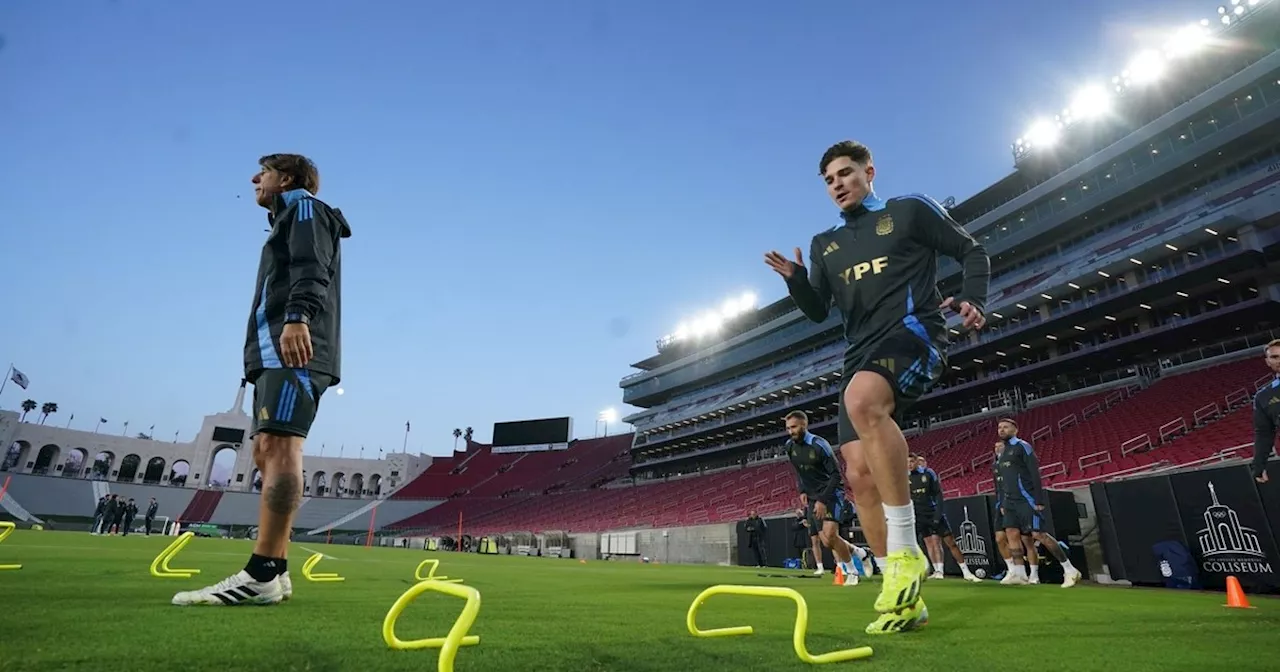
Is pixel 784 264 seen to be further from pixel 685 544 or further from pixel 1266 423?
pixel 685 544

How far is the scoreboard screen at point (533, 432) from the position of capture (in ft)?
180

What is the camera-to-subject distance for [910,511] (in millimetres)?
2891

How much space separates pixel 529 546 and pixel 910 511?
130 feet

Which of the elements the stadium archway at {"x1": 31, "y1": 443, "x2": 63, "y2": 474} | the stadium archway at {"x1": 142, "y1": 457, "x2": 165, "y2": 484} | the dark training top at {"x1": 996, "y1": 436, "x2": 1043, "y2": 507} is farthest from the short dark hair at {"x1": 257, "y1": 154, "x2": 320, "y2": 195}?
the stadium archway at {"x1": 142, "y1": 457, "x2": 165, "y2": 484}

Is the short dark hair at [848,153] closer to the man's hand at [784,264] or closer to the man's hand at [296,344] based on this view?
the man's hand at [784,264]

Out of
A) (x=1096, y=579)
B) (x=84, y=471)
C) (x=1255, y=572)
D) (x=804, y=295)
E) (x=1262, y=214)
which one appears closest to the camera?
(x=804, y=295)

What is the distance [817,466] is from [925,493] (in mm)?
3211

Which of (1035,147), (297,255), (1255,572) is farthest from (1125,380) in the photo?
(297,255)

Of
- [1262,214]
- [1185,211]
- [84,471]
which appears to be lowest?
[84,471]

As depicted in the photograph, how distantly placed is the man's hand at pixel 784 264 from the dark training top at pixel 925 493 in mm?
7272

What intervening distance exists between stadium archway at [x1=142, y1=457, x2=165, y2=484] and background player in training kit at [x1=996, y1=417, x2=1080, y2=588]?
77151mm

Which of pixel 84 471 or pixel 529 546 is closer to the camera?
pixel 529 546

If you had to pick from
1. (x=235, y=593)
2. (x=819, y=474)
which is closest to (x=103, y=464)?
(x=819, y=474)

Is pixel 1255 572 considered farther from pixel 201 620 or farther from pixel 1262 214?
pixel 1262 214
